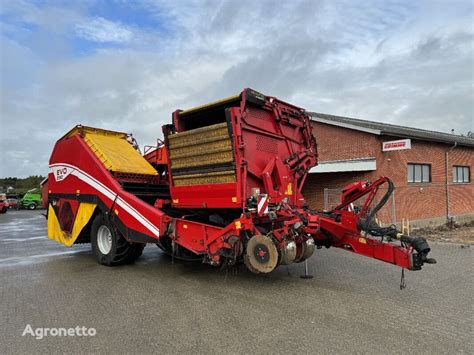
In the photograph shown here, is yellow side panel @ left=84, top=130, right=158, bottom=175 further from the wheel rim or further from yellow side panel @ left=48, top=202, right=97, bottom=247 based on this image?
the wheel rim

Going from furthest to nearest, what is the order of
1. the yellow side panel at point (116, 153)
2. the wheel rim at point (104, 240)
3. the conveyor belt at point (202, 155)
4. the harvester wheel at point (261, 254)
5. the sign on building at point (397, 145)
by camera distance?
the sign on building at point (397, 145), the wheel rim at point (104, 240), the yellow side panel at point (116, 153), the conveyor belt at point (202, 155), the harvester wheel at point (261, 254)

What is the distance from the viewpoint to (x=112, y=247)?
812 cm

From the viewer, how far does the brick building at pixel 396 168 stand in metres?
16.0

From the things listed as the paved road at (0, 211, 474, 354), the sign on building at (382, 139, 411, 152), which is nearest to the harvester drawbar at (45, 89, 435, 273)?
the paved road at (0, 211, 474, 354)

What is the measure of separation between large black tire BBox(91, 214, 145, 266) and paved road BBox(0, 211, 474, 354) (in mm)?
228

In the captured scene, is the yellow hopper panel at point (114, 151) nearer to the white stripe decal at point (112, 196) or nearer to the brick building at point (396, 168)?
the white stripe decal at point (112, 196)

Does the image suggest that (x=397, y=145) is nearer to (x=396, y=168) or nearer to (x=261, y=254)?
(x=396, y=168)

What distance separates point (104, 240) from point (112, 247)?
19.4 inches

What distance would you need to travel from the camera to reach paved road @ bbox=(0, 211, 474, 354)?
4176mm

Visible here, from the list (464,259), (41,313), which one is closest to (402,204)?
(464,259)

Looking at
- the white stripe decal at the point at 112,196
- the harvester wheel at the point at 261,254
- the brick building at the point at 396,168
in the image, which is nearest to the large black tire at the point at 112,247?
the white stripe decal at the point at 112,196

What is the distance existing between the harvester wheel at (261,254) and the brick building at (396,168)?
34.2 ft

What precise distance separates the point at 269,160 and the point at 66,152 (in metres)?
5.27

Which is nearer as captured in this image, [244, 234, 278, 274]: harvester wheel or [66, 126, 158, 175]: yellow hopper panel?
[244, 234, 278, 274]: harvester wheel
